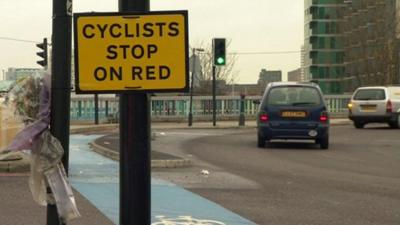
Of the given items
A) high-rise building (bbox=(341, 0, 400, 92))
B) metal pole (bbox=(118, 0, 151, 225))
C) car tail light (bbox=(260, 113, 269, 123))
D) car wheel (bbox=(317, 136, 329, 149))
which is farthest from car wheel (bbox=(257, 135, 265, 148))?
high-rise building (bbox=(341, 0, 400, 92))

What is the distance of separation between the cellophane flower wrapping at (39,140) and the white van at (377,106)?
70.9 ft

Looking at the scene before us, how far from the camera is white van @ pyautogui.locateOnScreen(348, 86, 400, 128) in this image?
24.1 meters

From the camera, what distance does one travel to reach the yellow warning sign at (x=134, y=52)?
3195 mm

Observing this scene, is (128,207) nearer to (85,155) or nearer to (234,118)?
(85,155)

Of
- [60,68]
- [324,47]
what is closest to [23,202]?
[60,68]

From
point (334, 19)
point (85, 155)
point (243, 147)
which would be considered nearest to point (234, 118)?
Result: point (243, 147)

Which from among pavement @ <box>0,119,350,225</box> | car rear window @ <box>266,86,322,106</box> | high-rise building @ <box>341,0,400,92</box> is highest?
high-rise building @ <box>341,0,400,92</box>

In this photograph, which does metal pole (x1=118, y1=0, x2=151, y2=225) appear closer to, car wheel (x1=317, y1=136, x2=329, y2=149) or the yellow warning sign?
the yellow warning sign

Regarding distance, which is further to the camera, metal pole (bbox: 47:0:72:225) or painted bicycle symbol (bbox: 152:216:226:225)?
painted bicycle symbol (bbox: 152:216:226:225)

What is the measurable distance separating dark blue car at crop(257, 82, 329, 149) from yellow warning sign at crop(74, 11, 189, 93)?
1256 cm

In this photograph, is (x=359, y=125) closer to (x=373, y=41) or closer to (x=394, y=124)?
(x=394, y=124)

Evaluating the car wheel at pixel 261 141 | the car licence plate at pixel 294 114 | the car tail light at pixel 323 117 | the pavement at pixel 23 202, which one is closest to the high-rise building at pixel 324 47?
the car wheel at pixel 261 141

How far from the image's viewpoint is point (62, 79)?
11.6ft

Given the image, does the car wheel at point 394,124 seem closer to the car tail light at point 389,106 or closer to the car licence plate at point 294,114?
the car tail light at point 389,106
